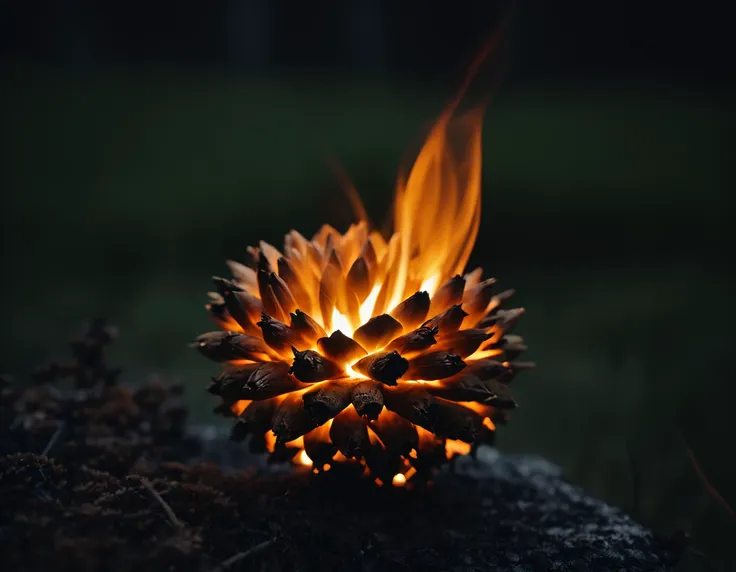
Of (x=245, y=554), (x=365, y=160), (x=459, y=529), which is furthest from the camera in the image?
(x=365, y=160)

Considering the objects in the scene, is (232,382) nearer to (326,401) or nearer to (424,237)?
(326,401)

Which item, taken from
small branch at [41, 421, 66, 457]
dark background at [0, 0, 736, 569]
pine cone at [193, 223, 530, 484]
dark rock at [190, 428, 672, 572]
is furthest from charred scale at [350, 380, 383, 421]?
dark background at [0, 0, 736, 569]

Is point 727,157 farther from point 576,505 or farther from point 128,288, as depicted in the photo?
point 128,288

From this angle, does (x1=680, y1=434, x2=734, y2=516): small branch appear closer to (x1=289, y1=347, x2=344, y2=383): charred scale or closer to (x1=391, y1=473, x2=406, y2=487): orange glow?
(x1=391, y1=473, x2=406, y2=487): orange glow

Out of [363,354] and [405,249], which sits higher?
[405,249]

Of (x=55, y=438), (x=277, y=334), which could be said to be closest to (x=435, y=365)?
(x=277, y=334)

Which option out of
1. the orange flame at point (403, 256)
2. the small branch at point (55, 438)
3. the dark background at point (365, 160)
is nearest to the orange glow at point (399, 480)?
the orange flame at point (403, 256)
